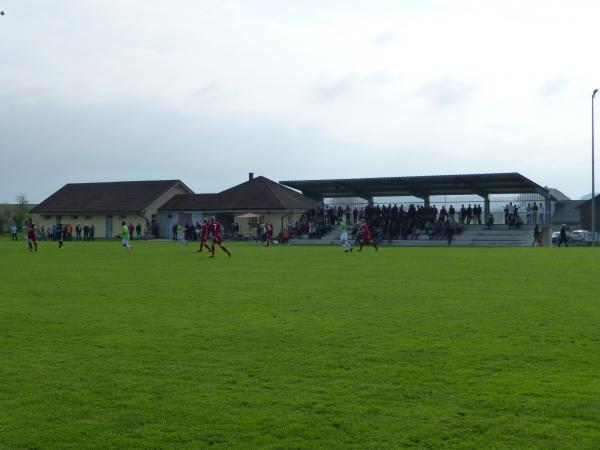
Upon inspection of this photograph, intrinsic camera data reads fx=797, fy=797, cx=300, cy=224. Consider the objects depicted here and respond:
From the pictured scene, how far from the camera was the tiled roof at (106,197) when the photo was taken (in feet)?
267

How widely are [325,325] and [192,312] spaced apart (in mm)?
2787

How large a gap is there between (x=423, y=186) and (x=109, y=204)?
38.3 metres

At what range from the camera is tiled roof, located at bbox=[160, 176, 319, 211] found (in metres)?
75.4

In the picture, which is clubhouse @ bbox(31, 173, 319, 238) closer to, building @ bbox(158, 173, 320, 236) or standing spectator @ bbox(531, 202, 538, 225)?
building @ bbox(158, 173, 320, 236)

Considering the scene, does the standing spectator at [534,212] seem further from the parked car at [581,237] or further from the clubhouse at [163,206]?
the clubhouse at [163,206]

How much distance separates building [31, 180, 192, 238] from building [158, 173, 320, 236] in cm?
155

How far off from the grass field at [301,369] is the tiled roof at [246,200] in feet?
192

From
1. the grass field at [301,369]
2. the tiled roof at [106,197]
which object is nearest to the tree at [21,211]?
the tiled roof at [106,197]

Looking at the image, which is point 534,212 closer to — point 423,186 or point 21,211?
point 423,186

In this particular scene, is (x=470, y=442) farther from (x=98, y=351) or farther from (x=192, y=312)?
(x=192, y=312)

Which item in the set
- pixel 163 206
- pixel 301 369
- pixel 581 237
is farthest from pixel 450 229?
pixel 301 369

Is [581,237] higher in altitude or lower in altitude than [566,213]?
lower

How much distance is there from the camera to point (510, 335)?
10742 millimetres

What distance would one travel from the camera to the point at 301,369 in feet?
27.9
